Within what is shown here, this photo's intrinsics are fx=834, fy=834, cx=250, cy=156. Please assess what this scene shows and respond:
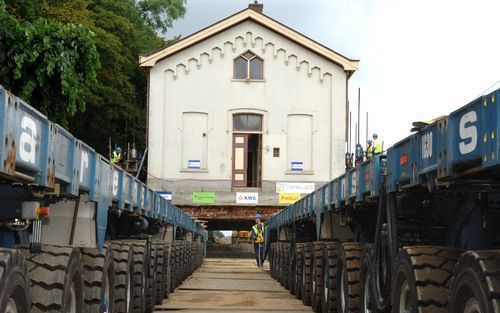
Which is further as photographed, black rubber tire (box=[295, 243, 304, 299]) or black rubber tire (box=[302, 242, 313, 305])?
black rubber tire (box=[295, 243, 304, 299])

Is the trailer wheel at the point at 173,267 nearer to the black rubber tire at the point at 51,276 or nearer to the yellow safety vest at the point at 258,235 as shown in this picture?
the black rubber tire at the point at 51,276

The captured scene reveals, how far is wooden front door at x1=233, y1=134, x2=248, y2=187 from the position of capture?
130 ft

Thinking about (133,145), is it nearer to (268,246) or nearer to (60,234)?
(268,246)

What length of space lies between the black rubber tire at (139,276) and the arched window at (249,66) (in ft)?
93.7

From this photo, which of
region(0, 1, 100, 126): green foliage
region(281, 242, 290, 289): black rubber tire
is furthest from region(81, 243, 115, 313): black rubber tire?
region(281, 242, 290, 289): black rubber tire

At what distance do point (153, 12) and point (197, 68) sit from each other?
14999 mm

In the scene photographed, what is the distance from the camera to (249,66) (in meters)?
39.6

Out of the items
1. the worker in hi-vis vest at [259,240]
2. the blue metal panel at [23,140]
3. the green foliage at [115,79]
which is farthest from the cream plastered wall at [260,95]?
the blue metal panel at [23,140]

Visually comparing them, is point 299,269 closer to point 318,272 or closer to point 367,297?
point 318,272

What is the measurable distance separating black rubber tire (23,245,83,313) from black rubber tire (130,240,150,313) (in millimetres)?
4149

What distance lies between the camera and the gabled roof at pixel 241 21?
38.9 metres

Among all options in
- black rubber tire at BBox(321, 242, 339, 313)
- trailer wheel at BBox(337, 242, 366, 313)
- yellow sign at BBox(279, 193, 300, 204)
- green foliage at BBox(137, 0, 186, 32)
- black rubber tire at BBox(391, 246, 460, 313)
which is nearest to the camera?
black rubber tire at BBox(391, 246, 460, 313)

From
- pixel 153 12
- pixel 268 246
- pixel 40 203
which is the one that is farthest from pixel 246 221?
pixel 40 203

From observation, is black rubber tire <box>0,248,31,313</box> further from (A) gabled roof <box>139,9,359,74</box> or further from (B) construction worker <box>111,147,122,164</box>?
(A) gabled roof <box>139,9,359,74</box>
